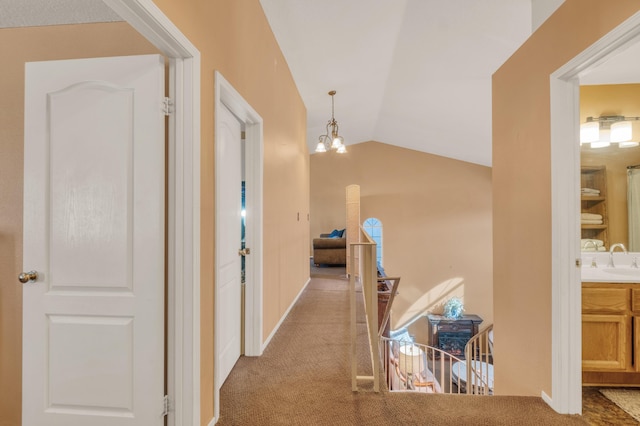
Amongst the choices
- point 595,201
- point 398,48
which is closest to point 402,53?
point 398,48

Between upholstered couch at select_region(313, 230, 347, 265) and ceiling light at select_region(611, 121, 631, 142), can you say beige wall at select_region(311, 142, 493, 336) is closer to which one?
upholstered couch at select_region(313, 230, 347, 265)

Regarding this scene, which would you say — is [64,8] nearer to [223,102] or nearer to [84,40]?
[84,40]

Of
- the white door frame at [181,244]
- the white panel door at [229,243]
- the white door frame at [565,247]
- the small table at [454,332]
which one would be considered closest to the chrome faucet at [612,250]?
the white door frame at [565,247]

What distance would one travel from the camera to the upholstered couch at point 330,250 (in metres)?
6.45

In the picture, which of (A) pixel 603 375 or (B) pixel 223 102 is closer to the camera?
(B) pixel 223 102

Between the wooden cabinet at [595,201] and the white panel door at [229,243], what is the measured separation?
3.07 meters

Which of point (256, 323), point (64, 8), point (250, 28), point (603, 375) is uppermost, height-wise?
point (250, 28)

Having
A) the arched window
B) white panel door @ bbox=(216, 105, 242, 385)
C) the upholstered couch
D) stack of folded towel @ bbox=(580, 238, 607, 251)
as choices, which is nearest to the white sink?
stack of folded towel @ bbox=(580, 238, 607, 251)

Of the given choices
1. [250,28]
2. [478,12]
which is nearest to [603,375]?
[478,12]

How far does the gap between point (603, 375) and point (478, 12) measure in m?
3.04

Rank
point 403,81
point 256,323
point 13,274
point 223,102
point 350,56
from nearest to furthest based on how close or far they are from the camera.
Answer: point 13,274 → point 223,102 → point 256,323 → point 350,56 → point 403,81

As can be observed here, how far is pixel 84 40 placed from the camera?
1.59 metres

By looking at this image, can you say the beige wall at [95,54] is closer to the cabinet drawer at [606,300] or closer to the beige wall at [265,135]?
the beige wall at [265,135]

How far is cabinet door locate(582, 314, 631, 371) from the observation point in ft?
7.24
